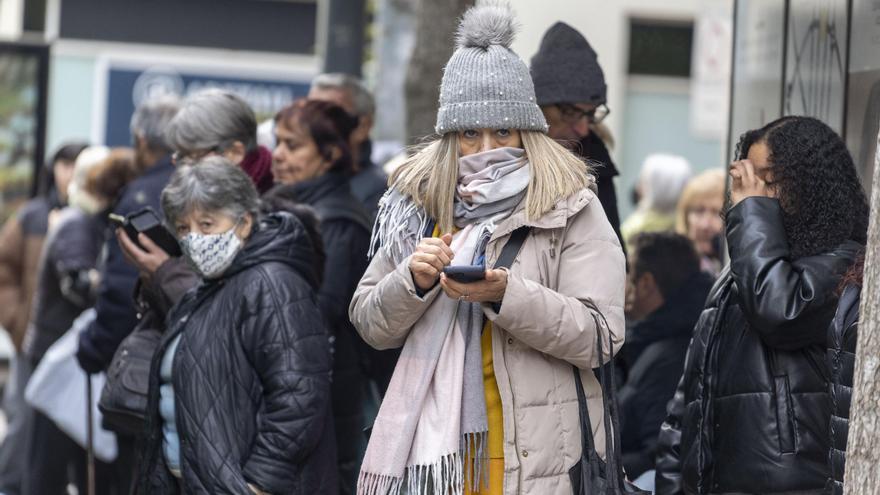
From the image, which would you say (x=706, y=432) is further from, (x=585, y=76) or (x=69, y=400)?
(x=69, y=400)

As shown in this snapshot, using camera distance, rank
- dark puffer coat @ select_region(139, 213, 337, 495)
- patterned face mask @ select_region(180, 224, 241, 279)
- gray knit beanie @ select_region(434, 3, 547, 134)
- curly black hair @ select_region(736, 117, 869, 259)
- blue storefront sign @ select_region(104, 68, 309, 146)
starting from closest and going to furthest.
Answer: gray knit beanie @ select_region(434, 3, 547, 134) → curly black hair @ select_region(736, 117, 869, 259) → dark puffer coat @ select_region(139, 213, 337, 495) → patterned face mask @ select_region(180, 224, 241, 279) → blue storefront sign @ select_region(104, 68, 309, 146)

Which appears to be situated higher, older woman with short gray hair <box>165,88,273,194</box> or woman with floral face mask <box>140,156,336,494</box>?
older woman with short gray hair <box>165,88,273,194</box>

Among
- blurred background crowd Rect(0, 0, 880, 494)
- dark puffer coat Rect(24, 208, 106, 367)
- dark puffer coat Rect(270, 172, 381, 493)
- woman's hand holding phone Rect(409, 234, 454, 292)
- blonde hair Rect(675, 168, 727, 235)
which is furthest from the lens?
blonde hair Rect(675, 168, 727, 235)

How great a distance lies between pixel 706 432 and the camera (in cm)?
455

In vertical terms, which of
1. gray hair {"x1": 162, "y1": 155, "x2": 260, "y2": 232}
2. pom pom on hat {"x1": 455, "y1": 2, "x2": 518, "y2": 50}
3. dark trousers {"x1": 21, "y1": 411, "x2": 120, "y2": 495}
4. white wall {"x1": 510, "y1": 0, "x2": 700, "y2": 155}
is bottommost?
dark trousers {"x1": 21, "y1": 411, "x2": 120, "y2": 495}

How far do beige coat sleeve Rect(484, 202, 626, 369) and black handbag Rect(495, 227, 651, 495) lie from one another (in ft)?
0.12

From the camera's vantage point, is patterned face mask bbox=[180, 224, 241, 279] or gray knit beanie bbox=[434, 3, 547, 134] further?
patterned face mask bbox=[180, 224, 241, 279]

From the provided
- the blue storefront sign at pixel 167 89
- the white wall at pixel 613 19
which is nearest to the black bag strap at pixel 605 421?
the white wall at pixel 613 19

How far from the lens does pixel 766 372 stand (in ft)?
14.5

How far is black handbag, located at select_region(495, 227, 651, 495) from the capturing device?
3.99m

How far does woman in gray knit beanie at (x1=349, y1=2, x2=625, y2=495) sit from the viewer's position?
396cm

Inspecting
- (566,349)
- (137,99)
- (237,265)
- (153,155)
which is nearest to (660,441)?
(566,349)

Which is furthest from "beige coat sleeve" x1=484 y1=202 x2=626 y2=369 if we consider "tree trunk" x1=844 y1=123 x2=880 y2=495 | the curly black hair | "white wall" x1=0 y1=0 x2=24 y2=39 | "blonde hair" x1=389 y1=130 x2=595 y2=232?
"white wall" x1=0 y1=0 x2=24 y2=39

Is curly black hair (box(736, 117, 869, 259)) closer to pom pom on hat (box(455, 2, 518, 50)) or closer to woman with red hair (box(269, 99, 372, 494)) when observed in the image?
pom pom on hat (box(455, 2, 518, 50))
